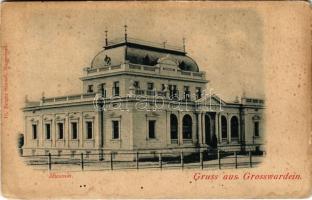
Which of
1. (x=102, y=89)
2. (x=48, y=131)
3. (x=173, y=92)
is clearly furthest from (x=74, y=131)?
(x=173, y=92)

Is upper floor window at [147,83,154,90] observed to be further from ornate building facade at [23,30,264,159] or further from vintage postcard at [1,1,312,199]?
vintage postcard at [1,1,312,199]

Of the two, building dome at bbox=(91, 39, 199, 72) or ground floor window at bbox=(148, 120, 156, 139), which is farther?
ground floor window at bbox=(148, 120, 156, 139)

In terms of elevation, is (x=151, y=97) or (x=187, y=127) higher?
(x=151, y=97)

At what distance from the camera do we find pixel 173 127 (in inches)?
343

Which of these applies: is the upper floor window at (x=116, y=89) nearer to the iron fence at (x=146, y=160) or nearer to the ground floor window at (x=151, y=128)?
the ground floor window at (x=151, y=128)

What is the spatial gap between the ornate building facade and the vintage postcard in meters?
0.02

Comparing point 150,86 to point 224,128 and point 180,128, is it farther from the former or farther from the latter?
point 224,128

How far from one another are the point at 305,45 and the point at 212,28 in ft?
3.39

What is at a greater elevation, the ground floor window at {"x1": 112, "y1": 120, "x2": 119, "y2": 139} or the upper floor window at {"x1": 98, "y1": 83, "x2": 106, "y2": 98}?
the upper floor window at {"x1": 98, "y1": 83, "x2": 106, "y2": 98}

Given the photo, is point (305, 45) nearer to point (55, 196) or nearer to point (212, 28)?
point (212, 28)

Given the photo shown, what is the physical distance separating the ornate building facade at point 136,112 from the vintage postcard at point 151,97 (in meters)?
0.02

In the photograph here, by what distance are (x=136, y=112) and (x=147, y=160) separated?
569 millimetres

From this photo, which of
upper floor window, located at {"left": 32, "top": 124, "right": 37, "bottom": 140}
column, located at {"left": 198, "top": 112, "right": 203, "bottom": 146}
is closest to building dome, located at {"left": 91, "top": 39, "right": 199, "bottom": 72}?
column, located at {"left": 198, "top": 112, "right": 203, "bottom": 146}

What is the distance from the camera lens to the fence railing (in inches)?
327
